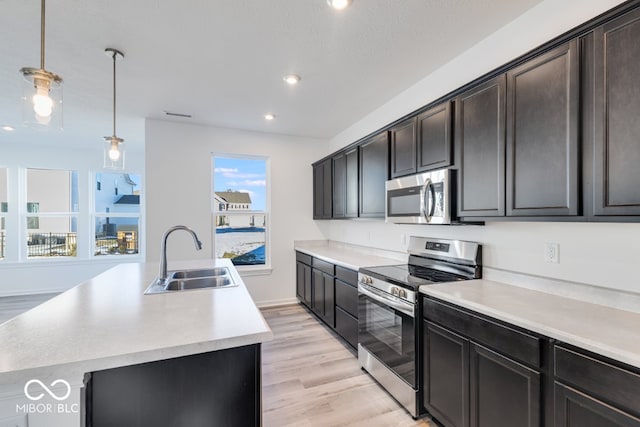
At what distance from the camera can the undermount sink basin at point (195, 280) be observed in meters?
2.11

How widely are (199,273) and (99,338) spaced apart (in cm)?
144

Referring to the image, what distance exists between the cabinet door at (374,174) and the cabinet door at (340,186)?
395mm

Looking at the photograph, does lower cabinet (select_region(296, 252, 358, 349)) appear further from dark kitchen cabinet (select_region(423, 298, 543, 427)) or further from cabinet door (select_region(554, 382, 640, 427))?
cabinet door (select_region(554, 382, 640, 427))

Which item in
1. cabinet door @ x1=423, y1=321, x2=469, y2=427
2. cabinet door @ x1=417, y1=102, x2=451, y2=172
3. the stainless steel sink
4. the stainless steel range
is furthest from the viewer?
the stainless steel sink

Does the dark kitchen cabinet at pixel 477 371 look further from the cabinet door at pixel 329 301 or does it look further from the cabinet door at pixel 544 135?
the cabinet door at pixel 329 301

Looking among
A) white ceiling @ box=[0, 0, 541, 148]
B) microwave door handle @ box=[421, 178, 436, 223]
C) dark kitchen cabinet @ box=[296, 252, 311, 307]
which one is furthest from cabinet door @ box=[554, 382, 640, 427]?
dark kitchen cabinet @ box=[296, 252, 311, 307]

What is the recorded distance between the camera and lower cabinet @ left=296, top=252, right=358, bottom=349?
2.94 m

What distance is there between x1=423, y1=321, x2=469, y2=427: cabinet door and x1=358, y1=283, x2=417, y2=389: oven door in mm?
112

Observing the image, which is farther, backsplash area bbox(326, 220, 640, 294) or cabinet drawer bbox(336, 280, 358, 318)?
cabinet drawer bbox(336, 280, 358, 318)

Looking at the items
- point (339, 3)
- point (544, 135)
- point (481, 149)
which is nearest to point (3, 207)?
point (339, 3)

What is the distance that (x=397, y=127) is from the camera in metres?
2.71

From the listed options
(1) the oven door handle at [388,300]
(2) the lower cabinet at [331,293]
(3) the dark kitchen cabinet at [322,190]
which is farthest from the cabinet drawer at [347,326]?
(3) the dark kitchen cabinet at [322,190]

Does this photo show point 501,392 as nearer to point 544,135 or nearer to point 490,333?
point 490,333

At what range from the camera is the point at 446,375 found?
1.79 m
